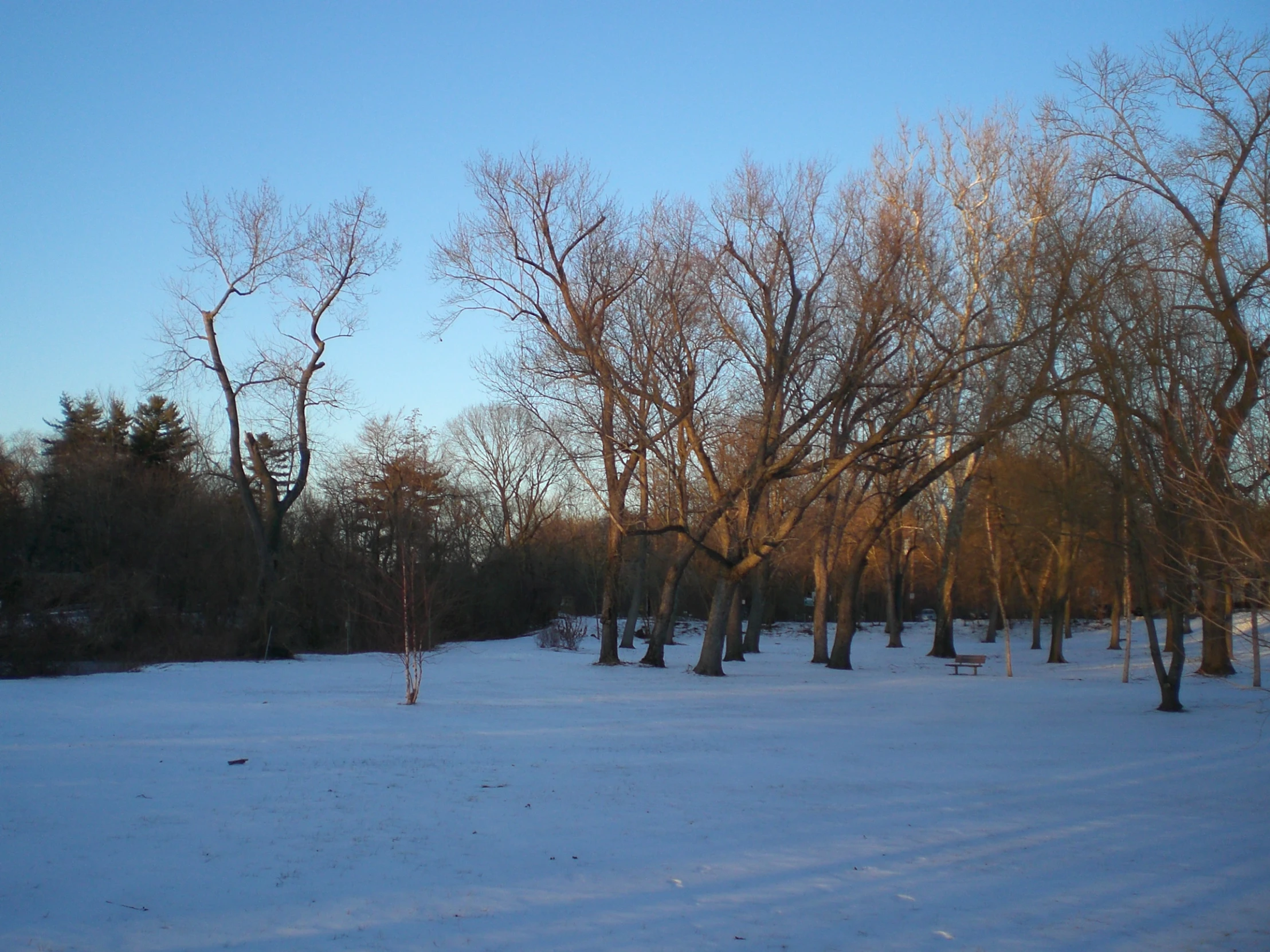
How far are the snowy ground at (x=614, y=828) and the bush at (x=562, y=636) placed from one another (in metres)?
18.7

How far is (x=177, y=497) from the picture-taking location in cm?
3528

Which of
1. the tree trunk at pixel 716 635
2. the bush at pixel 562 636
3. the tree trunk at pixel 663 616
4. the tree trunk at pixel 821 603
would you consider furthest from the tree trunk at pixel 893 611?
the tree trunk at pixel 716 635

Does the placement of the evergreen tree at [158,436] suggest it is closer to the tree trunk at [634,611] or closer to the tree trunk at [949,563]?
the tree trunk at [634,611]

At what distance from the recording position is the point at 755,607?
35438 millimetres

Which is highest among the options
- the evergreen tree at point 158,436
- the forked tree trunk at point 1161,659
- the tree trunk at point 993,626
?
the evergreen tree at point 158,436

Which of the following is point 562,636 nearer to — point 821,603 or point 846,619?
point 821,603

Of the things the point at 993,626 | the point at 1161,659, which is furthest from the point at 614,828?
the point at 993,626

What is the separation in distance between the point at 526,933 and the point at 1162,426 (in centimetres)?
948

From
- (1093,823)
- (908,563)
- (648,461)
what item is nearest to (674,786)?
(1093,823)

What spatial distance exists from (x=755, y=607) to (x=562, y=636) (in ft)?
25.0

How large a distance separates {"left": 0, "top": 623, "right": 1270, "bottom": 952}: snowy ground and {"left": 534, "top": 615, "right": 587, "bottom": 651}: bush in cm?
1867

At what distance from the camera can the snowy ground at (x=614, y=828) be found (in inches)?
236

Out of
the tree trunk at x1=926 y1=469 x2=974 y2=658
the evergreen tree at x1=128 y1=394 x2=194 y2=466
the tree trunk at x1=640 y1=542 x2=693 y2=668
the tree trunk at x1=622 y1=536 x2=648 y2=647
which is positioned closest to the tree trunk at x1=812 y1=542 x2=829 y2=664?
the tree trunk at x1=926 y1=469 x2=974 y2=658

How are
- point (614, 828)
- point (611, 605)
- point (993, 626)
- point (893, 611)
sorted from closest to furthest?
point (614, 828) < point (611, 605) < point (893, 611) < point (993, 626)
